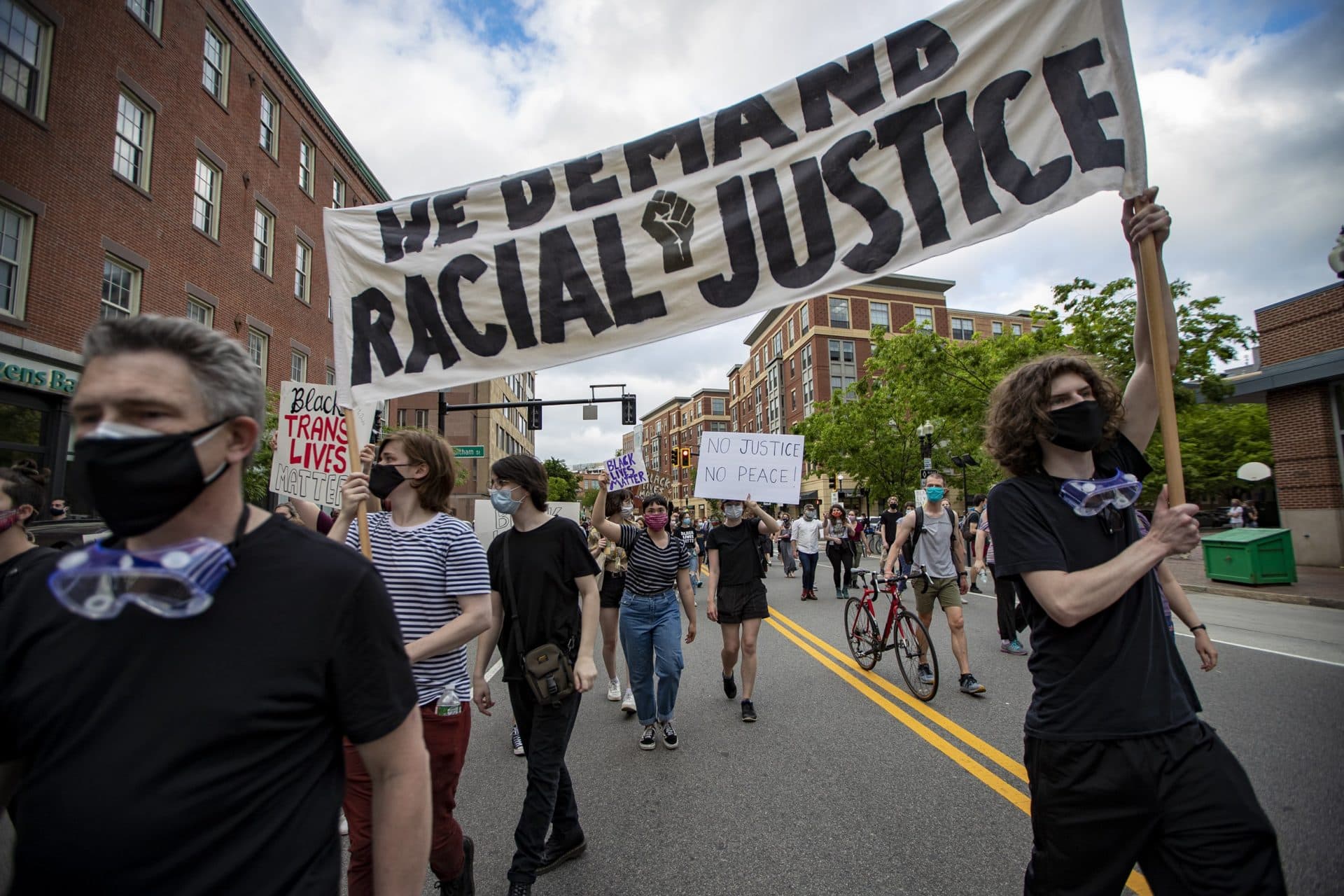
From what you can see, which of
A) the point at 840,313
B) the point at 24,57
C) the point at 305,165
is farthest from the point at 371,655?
the point at 840,313

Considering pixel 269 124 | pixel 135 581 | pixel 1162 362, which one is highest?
pixel 269 124

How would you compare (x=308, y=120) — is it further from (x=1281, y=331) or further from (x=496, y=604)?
(x=1281, y=331)

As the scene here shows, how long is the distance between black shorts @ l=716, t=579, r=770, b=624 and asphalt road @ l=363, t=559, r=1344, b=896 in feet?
2.63

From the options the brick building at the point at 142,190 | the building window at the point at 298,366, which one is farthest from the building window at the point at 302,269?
the building window at the point at 298,366

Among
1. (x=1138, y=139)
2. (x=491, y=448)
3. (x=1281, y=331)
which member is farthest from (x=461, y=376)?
(x=491, y=448)

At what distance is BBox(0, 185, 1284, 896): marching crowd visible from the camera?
3.83ft

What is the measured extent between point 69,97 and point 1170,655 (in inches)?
688

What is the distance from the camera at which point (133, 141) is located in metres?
13.9

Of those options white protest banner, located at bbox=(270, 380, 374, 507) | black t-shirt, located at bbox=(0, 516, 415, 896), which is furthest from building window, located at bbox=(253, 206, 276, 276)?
black t-shirt, located at bbox=(0, 516, 415, 896)

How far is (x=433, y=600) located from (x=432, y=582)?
0.24ft

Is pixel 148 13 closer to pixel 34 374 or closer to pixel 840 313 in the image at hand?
pixel 34 374

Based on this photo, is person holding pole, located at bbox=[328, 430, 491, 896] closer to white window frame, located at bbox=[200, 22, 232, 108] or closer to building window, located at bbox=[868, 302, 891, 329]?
white window frame, located at bbox=[200, 22, 232, 108]

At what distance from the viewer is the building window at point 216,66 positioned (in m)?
16.5

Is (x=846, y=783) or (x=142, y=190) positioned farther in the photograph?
(x=142, y=190)
